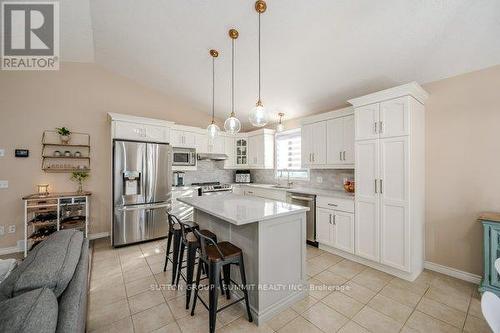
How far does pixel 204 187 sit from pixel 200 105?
198 centimetres

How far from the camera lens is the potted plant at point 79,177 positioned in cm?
378

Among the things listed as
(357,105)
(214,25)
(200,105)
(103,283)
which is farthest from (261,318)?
(200,105)

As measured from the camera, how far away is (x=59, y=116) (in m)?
3.77

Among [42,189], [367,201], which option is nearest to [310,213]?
[367,201]

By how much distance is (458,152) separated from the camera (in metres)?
2.64

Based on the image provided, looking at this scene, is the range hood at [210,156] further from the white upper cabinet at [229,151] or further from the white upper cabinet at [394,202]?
the white upper cabinet at [394,202]

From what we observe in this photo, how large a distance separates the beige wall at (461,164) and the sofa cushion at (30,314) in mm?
3864

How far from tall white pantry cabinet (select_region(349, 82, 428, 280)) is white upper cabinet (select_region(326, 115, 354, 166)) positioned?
0.38 m

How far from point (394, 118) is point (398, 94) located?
0.29 m

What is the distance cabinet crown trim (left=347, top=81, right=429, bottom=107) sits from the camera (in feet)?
8.35

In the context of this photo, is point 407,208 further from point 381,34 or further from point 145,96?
point 145,96

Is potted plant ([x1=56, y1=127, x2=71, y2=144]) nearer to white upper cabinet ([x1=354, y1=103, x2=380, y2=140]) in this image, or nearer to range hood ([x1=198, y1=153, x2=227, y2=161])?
range hood ([x1=198, y1=153, x2=227, y2=161])

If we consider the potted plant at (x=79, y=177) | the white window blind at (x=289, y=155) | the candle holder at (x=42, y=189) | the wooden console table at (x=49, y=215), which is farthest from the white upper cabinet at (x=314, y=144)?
the candle holder at (x=42, y=189)

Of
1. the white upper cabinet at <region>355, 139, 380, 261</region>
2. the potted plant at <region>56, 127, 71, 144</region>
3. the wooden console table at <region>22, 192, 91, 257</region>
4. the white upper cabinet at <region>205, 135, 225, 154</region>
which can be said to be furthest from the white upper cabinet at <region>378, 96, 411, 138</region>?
the potted plant at <region>56, 127, 71, 144</region>
